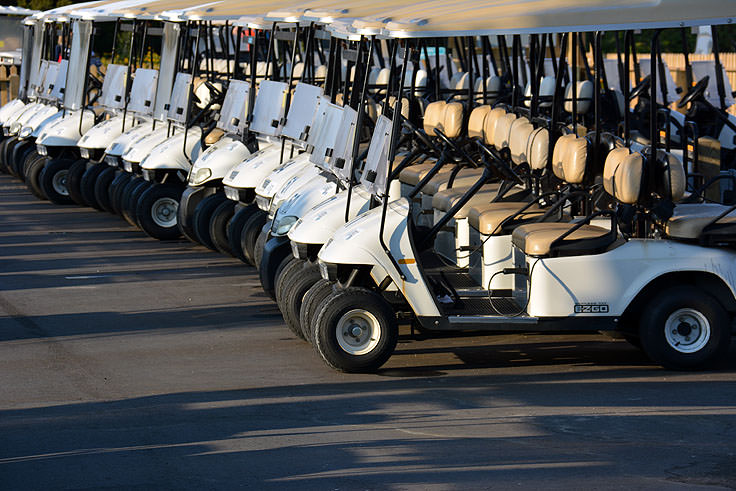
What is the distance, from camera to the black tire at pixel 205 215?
1108 cm

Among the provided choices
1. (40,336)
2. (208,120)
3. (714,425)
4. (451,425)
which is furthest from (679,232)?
(208,120)

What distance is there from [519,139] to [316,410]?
3.26 metres

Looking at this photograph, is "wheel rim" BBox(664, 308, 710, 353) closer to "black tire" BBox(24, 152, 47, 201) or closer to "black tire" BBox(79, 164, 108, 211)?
"black tire" BBox(79, 164, 108, 211)

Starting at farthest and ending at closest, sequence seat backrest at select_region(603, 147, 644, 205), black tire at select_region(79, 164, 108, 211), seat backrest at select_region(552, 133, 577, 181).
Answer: black tire at select_region(79, 164, 108, 211), seat backrest at select_region(552, 133, 577, 181), seat backrest at select_region(603, 147, 644, 205)

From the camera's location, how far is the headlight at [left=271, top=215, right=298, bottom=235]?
27.1 feet

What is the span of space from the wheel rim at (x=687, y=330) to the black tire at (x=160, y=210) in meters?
6.47

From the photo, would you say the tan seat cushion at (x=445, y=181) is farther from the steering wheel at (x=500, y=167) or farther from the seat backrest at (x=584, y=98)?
the seat backrest at (x=584, y=98)

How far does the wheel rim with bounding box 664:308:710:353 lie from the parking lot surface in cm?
15

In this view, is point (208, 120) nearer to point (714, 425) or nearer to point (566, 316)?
point (566, 316)

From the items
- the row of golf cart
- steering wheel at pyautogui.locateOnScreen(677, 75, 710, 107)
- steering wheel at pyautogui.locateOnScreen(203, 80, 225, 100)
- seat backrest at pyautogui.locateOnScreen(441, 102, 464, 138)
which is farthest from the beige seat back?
steering wheel at pyautogui.locateOnScreen(203, 80, 225, 100)

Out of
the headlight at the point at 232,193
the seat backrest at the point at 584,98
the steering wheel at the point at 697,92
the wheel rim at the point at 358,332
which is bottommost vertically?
the wheel rim at the point at 358,332

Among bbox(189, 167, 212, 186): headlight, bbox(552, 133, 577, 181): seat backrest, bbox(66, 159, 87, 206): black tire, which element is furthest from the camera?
bbox(66, 159, 87, 206): black tire

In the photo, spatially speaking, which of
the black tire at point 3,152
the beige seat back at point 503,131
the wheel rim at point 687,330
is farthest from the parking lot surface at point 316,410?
the black tire at point 3,152

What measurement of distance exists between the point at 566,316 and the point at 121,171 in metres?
7.89
